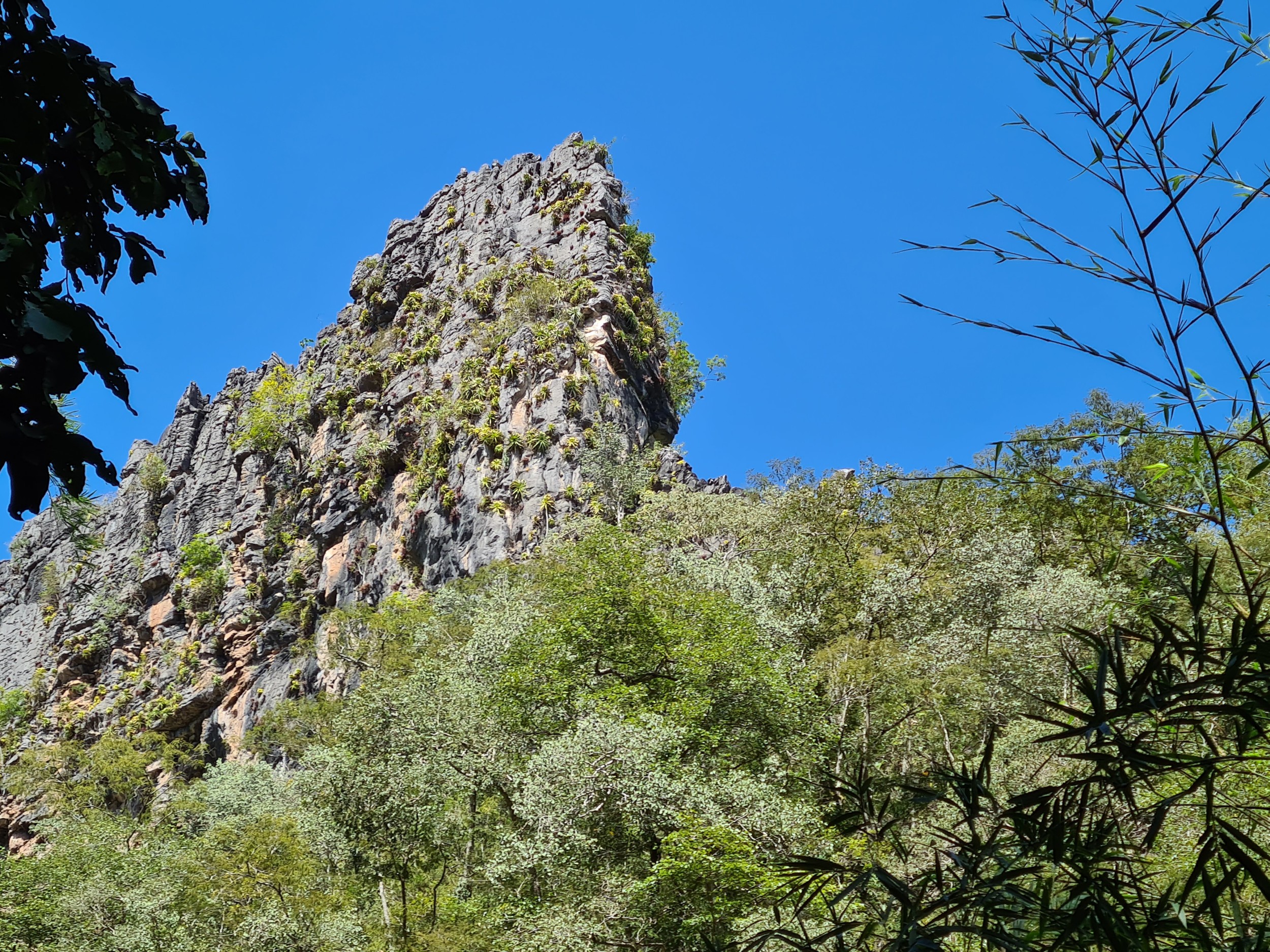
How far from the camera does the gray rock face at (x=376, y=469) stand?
4094cm

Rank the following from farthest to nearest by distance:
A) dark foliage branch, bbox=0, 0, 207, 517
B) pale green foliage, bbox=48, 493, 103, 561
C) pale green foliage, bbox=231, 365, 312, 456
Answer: pale green foliage, bbox=231, 365, 312, 456
pale green foliage, bbox=48, 493, 103, 561
dark foliage branch, bbox=0, 0, 207, 517

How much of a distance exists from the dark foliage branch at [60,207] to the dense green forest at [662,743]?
2.81m

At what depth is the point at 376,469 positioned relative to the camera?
4700cm

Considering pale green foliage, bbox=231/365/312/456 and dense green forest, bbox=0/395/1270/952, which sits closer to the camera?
dense green forest, bbox=0/395/1270/952

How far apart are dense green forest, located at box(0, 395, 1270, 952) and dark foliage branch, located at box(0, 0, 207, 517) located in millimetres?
2809

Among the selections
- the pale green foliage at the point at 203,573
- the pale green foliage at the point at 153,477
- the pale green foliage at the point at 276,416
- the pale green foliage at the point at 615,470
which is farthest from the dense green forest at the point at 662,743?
the pale green foliage at the point at 153,477

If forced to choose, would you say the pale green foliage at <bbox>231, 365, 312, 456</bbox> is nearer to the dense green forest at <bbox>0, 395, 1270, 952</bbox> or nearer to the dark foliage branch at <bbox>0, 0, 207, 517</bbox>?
the dense green forest at <bbox>0, 395, 1270, 952</bbox>

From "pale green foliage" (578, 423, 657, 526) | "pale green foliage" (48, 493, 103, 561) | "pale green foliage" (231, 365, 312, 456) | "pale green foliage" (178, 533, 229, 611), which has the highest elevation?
"pale green foliage" (231, 365, 312, 456)

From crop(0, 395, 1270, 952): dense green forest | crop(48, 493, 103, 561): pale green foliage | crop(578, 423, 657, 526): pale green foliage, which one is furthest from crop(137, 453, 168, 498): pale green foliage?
crop(48, 493, 103, 561): pale green foliage

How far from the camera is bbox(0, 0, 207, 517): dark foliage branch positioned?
2.66m

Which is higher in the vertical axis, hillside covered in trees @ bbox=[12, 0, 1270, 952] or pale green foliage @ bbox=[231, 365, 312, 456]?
pale green foliage @ bbox=[231, 365, 312, 456]

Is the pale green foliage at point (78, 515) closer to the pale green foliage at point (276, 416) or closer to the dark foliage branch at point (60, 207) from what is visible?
the dark foliage branch at point (60, 207)

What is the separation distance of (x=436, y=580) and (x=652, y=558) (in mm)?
15775

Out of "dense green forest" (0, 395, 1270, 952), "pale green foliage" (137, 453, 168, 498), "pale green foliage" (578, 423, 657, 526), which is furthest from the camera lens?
"pale green foliage" (137, 453, 168, 498)
